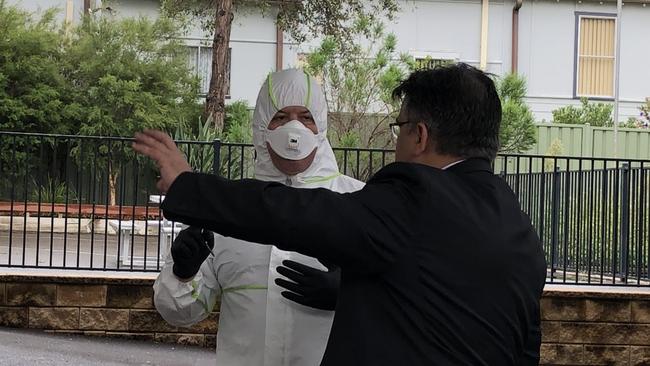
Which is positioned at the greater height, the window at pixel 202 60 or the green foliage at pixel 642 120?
the window at pixel 202 60

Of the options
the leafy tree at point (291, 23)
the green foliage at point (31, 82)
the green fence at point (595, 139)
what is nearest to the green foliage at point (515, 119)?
the green fence at point (595, 139)

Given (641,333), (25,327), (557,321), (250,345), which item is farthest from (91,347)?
(250,345)

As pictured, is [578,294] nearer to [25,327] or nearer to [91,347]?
[91,347]

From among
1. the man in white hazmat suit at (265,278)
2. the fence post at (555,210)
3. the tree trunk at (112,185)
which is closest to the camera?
the man in white hazmat suit at (265,278)

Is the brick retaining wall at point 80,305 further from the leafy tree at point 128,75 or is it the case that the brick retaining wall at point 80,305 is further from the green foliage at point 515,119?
the green foliage at point 515,119

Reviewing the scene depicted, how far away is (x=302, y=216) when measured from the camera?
2.10 m

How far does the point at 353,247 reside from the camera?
211cm

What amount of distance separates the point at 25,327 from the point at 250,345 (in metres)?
6.29


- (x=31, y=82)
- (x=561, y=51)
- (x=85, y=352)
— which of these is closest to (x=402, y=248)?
(x=85, y=352)

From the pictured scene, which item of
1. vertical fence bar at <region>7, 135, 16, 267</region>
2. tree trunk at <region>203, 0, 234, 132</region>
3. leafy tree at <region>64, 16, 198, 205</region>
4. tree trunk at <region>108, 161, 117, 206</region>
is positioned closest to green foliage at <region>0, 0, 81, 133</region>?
leafy tree at <region>64, 16, 198, 205</region>

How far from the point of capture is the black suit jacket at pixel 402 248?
2113mm

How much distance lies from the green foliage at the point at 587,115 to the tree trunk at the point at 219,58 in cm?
1096

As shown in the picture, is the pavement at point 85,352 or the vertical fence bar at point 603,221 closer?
the pavement at point 85,352

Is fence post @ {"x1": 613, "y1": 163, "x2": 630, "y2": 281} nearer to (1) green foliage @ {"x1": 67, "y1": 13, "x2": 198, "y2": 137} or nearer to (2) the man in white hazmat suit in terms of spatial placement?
(2) the man in white hazmat suit
